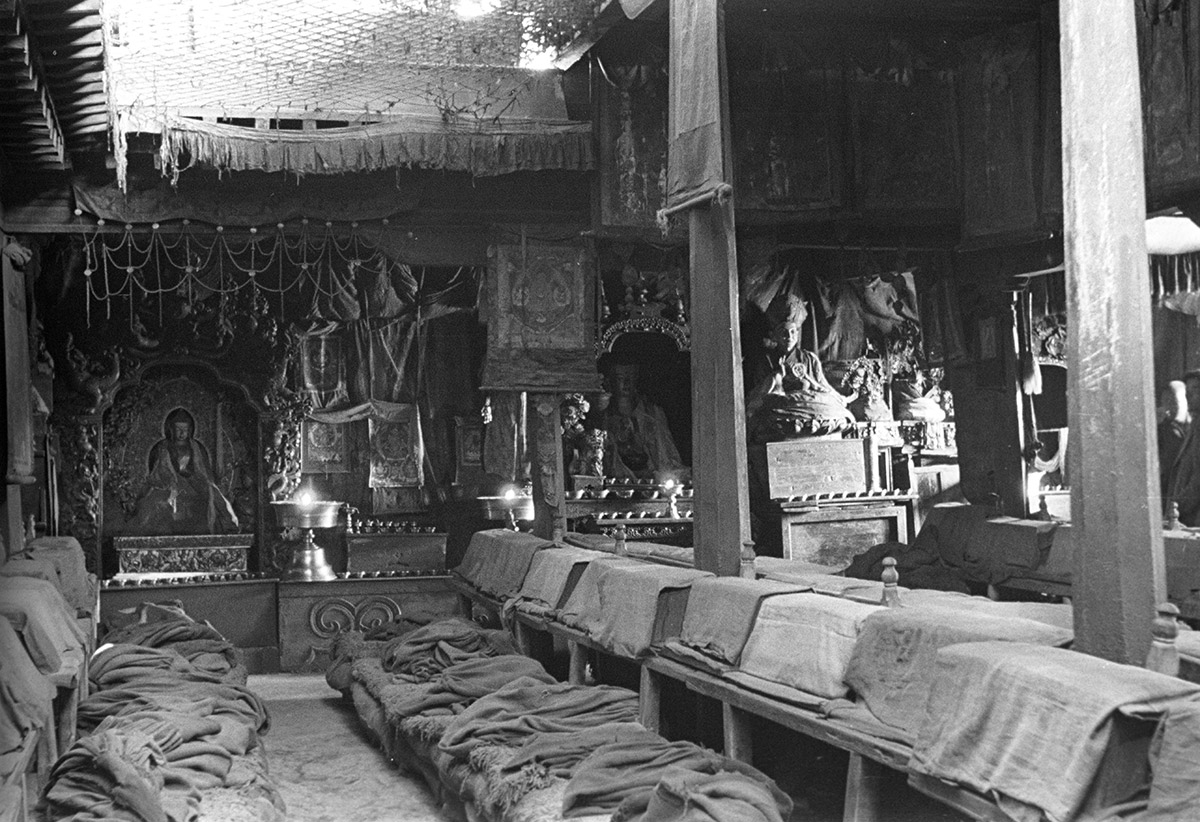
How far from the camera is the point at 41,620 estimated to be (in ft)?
21.0

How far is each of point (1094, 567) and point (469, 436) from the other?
10114mm

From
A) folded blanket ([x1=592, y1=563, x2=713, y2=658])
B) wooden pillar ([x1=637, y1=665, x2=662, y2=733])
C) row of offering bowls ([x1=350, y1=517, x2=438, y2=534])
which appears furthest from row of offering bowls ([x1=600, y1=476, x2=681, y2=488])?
wooden pillar ([x1=637, y1=665, x2=662, y2=733])

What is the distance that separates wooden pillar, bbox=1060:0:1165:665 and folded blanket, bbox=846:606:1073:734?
305mm

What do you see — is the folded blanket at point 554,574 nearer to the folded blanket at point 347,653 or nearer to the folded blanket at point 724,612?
the folded blanket at point 347,653

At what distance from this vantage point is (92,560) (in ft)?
42.2

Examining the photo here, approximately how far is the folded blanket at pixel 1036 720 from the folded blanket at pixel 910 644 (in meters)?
0.22

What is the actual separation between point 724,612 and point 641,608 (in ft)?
2.49

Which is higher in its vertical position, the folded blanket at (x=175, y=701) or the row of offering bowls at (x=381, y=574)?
the row of offering bowls at (x=381, y=574)

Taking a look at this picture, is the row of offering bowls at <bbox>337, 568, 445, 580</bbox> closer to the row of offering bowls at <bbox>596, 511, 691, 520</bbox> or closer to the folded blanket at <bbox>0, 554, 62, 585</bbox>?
the row of offering bowls at <bbox>596, 511, 691, 520</bbox>

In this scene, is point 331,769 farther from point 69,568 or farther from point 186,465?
point 186,465

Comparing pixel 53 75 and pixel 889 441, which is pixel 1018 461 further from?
pixel 53 75

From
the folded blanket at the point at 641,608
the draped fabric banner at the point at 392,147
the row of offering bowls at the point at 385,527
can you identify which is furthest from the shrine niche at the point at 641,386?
the folded blanket at the point at 641,608

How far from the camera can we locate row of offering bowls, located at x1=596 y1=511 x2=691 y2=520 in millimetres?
13547

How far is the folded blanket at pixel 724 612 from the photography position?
611 centimetres
